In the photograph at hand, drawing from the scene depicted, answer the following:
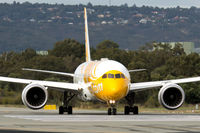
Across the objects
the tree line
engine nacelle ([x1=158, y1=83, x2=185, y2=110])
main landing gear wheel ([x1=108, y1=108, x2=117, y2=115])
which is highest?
the tree line

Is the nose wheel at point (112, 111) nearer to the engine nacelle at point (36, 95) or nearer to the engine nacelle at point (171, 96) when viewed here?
the engine nacelle at point (171, 96)

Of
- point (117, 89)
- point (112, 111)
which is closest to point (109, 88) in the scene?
point (117, 89)

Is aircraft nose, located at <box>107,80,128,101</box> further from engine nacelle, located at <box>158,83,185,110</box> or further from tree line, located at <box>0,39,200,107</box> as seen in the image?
tree line, located at <box>0,39,200,107</box>

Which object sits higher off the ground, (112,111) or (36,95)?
(36,95)

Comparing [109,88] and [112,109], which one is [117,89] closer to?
[109,88]

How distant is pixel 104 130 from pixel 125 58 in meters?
85.7

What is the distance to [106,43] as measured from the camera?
157250 millimetres

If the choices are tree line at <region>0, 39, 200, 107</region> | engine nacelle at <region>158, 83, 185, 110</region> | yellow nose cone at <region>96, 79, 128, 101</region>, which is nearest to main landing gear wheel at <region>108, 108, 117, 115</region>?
yellow nose cone at <region>96, 79, 128, 101</region>

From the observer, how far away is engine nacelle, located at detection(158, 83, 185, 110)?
35719 mm

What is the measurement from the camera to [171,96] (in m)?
36.2

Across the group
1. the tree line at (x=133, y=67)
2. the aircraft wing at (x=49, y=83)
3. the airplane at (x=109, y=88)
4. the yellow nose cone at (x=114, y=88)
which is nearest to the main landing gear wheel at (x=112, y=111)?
the airplane at (x=109, y=88)

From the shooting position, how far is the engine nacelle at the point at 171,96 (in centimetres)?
3572

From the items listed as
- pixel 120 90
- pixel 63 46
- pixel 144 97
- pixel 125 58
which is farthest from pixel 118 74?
pixel 63 46

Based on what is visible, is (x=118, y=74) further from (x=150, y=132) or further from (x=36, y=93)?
(x=150, y=132)
